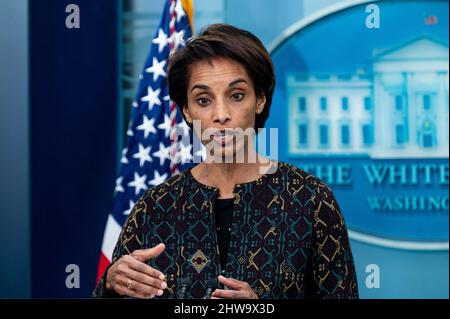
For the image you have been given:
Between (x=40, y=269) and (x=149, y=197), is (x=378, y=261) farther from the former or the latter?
(x=149, y=197)

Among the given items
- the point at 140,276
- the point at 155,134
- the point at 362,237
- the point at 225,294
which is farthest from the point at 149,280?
the point at 362,237

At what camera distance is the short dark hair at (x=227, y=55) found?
1414mm

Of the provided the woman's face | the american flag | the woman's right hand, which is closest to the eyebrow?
the woman's face

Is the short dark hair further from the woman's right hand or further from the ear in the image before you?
the woman's right hand

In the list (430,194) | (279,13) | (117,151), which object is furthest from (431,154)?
(117,151)

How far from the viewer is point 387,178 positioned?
3.04 m

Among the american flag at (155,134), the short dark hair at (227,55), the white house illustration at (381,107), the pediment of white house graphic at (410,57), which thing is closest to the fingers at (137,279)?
the short dark hair at (227,55)

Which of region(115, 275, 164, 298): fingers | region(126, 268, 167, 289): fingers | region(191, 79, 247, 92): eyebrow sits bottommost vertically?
region(115, 275, 164, 298): fingers

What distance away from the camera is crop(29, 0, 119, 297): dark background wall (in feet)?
10.4

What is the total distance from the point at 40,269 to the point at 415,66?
6.13ft

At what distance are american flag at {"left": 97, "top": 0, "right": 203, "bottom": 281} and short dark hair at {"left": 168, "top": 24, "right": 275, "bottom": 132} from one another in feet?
4.04

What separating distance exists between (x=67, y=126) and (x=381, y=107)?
4.51 ft

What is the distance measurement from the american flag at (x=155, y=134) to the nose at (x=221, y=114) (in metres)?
1.31

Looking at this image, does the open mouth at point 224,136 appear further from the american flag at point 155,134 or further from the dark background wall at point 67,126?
the dark background wall at point 67,126
